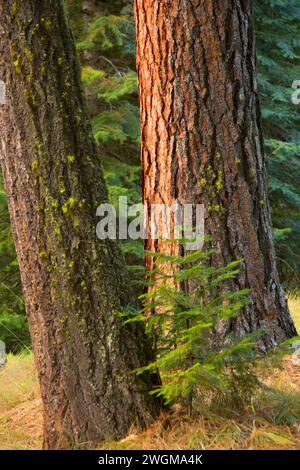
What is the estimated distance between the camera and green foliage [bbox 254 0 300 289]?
12508mm

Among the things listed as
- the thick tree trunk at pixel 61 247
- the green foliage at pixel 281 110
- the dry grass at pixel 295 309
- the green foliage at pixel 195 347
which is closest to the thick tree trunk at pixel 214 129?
the green foliage at pixel 195 347

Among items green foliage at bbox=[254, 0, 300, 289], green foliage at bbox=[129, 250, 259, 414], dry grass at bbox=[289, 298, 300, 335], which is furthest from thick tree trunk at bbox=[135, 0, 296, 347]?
green foliage at bbox=[254, 0, 300, 289]

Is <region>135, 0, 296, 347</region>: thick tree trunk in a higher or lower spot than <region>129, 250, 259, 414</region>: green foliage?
higher

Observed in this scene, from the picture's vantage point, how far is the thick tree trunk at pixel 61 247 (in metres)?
4.03

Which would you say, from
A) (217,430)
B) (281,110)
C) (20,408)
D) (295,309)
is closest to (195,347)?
(217,430)

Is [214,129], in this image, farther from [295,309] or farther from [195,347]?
[295,309]

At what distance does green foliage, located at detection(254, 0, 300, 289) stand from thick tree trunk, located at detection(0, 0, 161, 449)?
802 centimetres

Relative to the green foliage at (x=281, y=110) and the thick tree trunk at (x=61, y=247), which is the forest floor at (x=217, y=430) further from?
the green foliage at (x=281, y=110)

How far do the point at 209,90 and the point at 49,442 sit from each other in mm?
2893

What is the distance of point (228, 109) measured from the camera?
18.4ft

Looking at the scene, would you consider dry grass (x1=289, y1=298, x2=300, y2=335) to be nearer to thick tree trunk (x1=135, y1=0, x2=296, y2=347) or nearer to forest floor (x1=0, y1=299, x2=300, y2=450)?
thick tree trunk (x1=135, y1=0, x2=296, y2=347)

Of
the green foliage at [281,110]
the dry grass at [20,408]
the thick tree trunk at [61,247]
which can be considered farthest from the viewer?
the green foliage at [281,110]

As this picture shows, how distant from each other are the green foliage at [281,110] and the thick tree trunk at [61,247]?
8.02 metres
